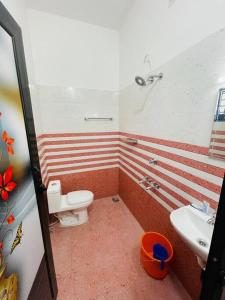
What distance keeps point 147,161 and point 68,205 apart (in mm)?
1227

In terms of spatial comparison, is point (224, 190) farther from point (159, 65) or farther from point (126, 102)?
point (126, 102)

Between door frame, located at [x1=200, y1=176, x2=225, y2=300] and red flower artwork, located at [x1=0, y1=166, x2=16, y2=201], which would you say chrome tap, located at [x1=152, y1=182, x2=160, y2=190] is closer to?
door frame, located at [x1=200, y1=176, x2=225, y2=300]

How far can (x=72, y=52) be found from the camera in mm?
1895

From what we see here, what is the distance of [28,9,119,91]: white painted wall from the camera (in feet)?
5.65

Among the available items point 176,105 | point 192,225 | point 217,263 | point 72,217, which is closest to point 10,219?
point 217,263

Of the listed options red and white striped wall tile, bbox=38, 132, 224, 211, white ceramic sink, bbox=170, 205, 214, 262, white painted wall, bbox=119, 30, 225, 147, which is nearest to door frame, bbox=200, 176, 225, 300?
white ceramic sink, bbox=170, 205, 214, 262

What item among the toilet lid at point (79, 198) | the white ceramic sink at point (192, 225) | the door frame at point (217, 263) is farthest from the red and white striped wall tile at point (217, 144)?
the toilet lid at point (79, 198)

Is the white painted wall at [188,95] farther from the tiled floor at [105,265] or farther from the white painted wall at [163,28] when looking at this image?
the tiled floor at [105,265]

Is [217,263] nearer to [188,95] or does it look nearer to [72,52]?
[188,95]

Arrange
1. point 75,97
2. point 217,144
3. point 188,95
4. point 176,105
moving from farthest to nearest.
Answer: point 75,97 → point 176,105 → point 188,95 → point 217,144

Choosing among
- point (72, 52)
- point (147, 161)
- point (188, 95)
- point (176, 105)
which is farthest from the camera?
point (72, 52)

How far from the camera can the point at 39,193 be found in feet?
2.91

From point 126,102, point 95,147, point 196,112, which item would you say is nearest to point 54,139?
point 95,147

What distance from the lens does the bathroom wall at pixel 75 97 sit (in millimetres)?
1780
